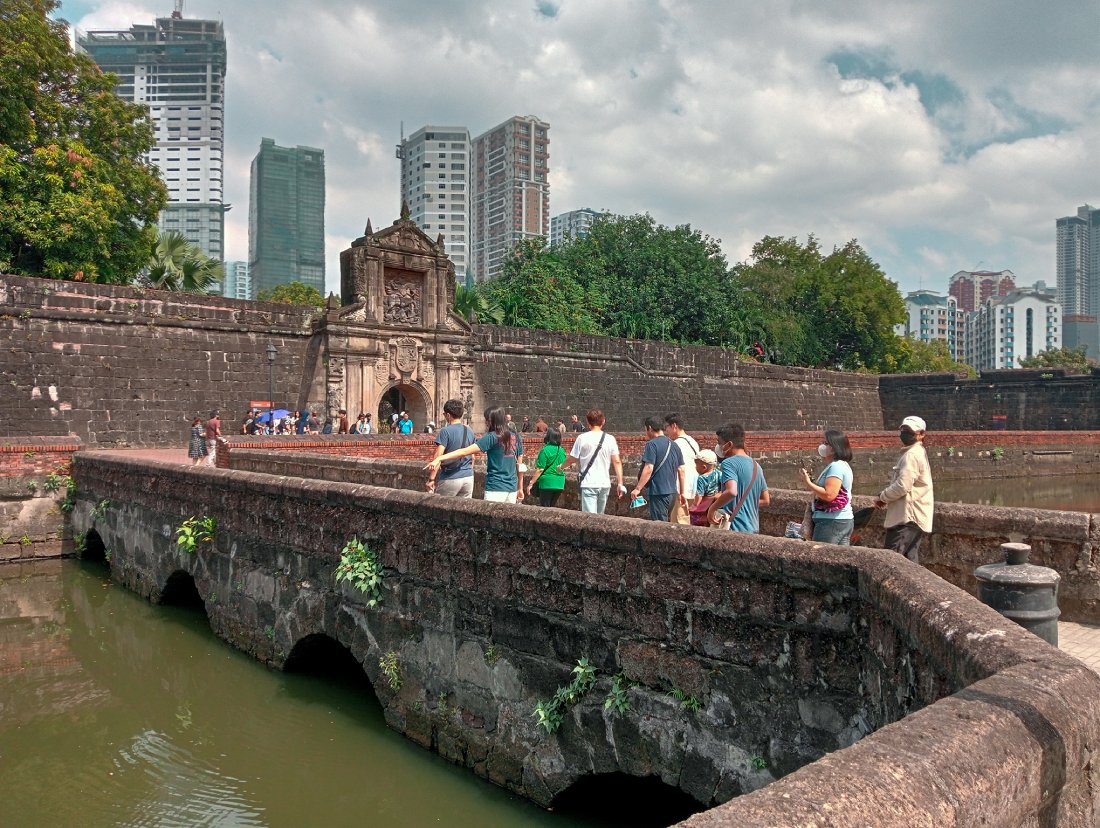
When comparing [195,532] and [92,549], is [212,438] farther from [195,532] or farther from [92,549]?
[195,532]

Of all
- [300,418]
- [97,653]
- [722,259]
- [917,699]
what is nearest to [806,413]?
[722,259]

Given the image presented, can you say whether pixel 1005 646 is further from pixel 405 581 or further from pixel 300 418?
pixel 300 418

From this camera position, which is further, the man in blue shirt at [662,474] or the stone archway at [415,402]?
the stone archway at [415,402]

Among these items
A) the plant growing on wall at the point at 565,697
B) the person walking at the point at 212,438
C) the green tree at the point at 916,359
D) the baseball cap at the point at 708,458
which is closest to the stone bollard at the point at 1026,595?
the plant growing on wall at the point at 565,697

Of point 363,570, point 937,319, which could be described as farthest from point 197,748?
point 937,319

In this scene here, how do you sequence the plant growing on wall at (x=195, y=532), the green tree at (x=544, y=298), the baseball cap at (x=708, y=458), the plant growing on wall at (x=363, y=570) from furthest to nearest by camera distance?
1. the green tree at (x=544, y=298)
2. the plant growing on wall at (x=195, y=532)
3. the baseball cap at (x=708, y=458)
4. the plant growing on wall at (x=363, y=570)

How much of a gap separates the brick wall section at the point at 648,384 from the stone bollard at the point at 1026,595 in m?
20.4

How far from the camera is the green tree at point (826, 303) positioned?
43.2m

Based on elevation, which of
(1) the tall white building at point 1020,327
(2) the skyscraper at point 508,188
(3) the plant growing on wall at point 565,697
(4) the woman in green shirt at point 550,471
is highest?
(2) the skyscraper at point 508,188

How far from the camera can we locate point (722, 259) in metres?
40.3

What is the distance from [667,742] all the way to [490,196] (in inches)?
5451

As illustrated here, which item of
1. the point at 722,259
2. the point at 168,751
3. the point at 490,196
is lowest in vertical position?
the point at 168,751

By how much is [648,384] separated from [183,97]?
12963 cm

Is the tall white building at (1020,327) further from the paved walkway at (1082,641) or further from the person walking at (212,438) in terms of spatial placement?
the paved walkway at (1082,641)
